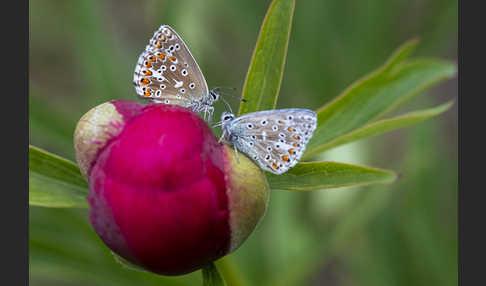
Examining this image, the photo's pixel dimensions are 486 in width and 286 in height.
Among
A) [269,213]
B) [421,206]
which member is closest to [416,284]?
[421,206]

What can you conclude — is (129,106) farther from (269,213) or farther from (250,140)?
Answer: (269,213)

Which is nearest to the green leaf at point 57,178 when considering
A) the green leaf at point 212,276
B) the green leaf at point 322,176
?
the green leaf at point 212,276

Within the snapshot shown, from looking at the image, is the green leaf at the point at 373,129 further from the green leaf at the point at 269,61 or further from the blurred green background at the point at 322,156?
the blurred green background at the point at 322,156

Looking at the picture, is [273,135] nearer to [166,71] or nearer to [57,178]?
[166,71]

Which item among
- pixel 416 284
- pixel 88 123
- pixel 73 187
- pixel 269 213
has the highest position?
pixel 88 123

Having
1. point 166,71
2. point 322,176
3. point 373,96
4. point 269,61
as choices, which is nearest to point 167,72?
point 166,71

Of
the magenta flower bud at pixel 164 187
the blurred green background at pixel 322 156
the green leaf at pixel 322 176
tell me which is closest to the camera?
the magenta flower bud at pixel 164 187

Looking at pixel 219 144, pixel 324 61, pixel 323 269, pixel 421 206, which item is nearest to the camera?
pixel 219 144
